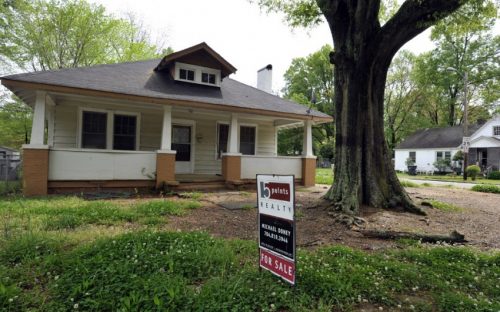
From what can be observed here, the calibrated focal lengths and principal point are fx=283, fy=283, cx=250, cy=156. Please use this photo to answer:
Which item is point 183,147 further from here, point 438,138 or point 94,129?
point 438,138

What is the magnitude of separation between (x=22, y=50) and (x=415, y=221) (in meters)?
25.4

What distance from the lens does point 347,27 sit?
24.1ft

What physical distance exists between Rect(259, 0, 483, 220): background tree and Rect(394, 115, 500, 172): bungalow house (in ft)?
81.2

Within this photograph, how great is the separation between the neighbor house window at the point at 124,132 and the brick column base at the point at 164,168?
6.54 ft

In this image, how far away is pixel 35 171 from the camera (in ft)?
24.9

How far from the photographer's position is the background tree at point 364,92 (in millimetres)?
6696

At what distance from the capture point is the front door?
1157 centimetres

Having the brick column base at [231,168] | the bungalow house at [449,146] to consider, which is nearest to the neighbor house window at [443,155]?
the bungalow house at [449,146]

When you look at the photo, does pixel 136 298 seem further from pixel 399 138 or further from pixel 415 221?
pixel 399 138

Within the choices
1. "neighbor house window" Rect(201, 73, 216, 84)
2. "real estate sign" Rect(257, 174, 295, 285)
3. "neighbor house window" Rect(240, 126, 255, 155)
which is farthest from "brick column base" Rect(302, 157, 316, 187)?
"real estate sign" Rect(257, 174, 295, 285)

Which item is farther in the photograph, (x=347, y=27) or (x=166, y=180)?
(x=166, y=180)

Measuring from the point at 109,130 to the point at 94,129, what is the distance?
480 millimetres

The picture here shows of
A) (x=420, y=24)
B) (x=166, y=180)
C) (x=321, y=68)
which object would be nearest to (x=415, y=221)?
(x=420, y=24)

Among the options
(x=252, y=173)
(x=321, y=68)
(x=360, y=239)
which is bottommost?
(x=360, y=239)
